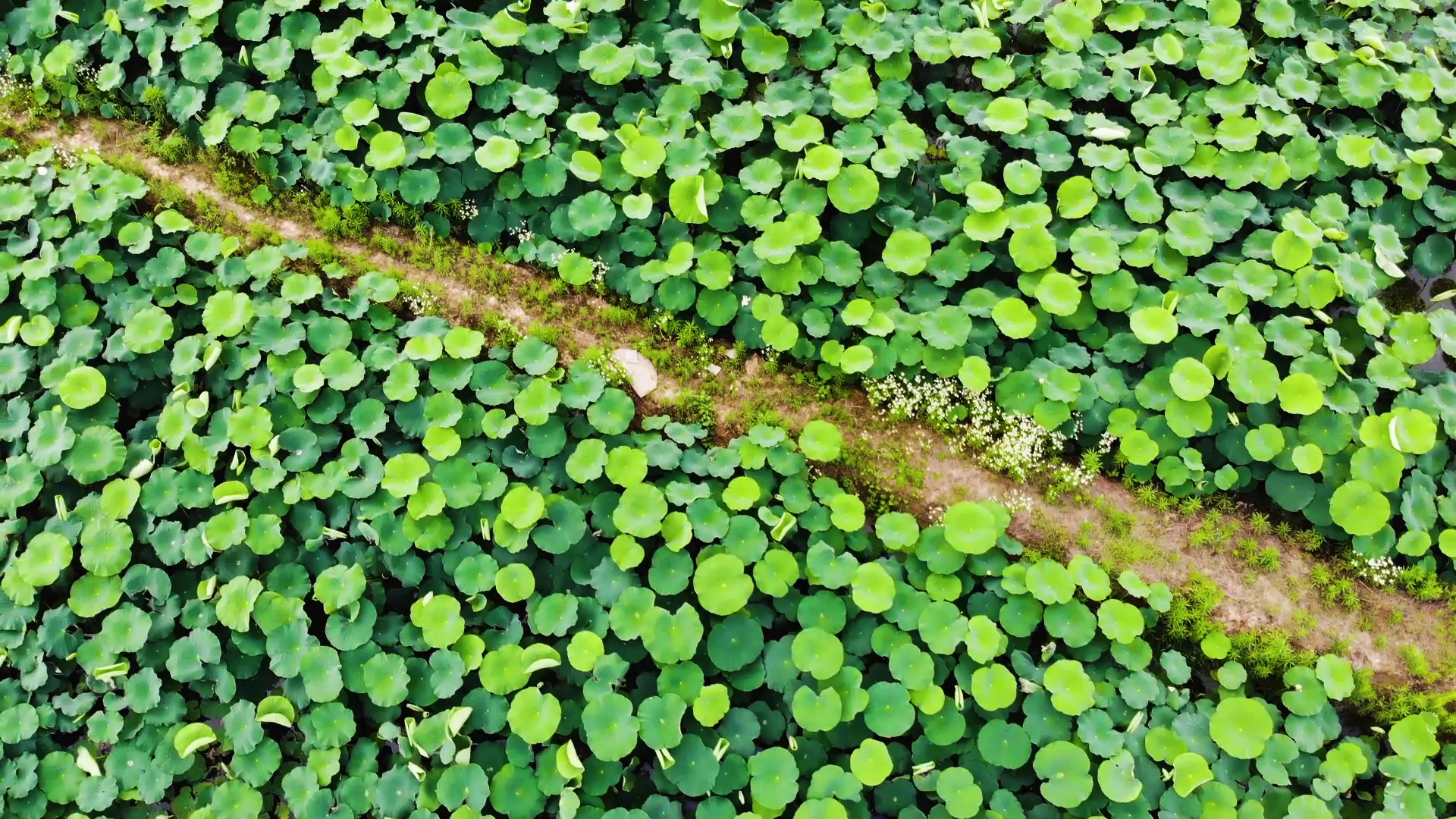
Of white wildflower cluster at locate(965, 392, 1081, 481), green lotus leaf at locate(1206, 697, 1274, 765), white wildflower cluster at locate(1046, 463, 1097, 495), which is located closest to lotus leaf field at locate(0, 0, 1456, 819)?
green lotus leaf at locate(1206, 697, 1274, 765)

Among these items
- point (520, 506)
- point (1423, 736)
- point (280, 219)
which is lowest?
point (1423, 736)

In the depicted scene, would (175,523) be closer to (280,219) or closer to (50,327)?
(50,327)

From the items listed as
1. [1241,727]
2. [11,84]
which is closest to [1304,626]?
[1241,727]

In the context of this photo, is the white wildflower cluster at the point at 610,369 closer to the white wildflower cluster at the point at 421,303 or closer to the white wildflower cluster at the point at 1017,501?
the white wildflower cluster at the point at 421,303

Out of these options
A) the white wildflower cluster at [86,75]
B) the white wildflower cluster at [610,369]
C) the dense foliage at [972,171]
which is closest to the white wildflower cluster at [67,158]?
the dense foliage at [972,171]

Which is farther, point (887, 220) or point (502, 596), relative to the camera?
point (887, 220)

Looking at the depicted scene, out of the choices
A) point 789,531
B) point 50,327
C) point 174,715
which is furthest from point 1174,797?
point 50,327
